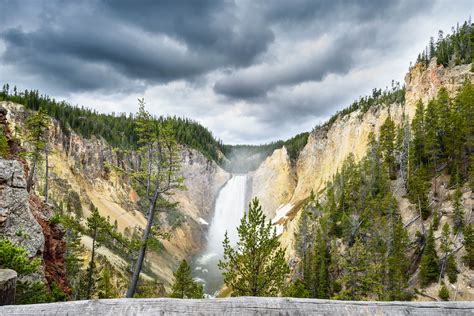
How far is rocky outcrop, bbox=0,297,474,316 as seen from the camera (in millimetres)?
2230

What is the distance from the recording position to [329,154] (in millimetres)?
82000

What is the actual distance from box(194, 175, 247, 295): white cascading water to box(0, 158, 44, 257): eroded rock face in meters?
48.0

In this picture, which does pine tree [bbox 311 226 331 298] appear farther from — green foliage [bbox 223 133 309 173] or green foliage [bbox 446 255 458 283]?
green foliage [bbox 223 133 309 173]

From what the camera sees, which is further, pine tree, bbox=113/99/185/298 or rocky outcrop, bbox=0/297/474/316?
pine tree, bbox=113/99/185/298

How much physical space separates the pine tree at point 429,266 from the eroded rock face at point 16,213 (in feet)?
107

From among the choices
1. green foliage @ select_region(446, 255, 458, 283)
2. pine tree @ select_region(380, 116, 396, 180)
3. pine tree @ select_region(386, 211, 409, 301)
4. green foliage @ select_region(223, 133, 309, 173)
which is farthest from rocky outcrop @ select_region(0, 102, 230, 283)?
green foliage @ select_region(223, 133, 309, 173)

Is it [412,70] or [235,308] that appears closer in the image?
[235,308]

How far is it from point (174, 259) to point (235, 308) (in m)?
68.1

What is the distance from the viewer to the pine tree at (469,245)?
28484 millimetres

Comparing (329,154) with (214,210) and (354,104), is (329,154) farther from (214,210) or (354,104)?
(214,210)

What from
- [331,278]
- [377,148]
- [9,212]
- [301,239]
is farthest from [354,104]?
[9,212]

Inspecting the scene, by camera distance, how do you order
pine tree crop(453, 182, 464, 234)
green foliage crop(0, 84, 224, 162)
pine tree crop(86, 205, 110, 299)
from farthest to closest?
green foliage crop(0, 84, 224, 162)
pine tree crop(453, 182, 464, 234)
pine tree crop(86, 205, 110, 299)

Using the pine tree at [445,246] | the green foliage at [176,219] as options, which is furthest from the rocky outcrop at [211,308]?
the pine tree at [445,246]

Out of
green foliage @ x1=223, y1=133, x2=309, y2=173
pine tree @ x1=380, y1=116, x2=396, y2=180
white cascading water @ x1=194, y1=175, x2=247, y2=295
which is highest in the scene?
green foliage @ x1=223, y1=133, x2=309, y2=173
